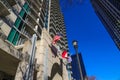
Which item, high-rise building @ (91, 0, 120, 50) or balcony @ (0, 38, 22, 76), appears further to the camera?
high-rise building @ (91, 0, 120, 50)

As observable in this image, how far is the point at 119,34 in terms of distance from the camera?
76.7 meters

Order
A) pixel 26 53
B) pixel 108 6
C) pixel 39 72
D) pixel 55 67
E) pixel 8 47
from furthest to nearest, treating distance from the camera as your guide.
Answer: pixel 108 6 → pixel 55 67 → pixel 39 72 → pixel 26 53 → pixel 8 47

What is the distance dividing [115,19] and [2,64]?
8021 cm

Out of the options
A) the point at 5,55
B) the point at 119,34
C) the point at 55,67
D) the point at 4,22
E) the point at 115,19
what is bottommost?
the point at 5,55

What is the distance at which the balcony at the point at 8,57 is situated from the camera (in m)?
8.45

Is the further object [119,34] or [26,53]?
[119,34]

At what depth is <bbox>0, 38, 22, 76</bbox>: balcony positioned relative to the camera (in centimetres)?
845

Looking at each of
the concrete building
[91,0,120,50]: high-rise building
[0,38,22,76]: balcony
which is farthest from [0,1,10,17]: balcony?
[91,0,120,50]: high-rise building

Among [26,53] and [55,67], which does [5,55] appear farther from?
[55,67]

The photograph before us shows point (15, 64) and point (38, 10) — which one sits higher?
point (38, 10)

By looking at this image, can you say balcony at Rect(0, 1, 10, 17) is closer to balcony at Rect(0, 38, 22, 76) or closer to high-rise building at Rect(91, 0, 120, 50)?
balcony at Rect(0, 38, 22, 76)

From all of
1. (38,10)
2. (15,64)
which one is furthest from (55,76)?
(38,10)

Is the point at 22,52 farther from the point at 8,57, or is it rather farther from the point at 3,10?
the point at 3,10

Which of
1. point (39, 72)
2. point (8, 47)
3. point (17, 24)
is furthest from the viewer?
point (17, 24)
